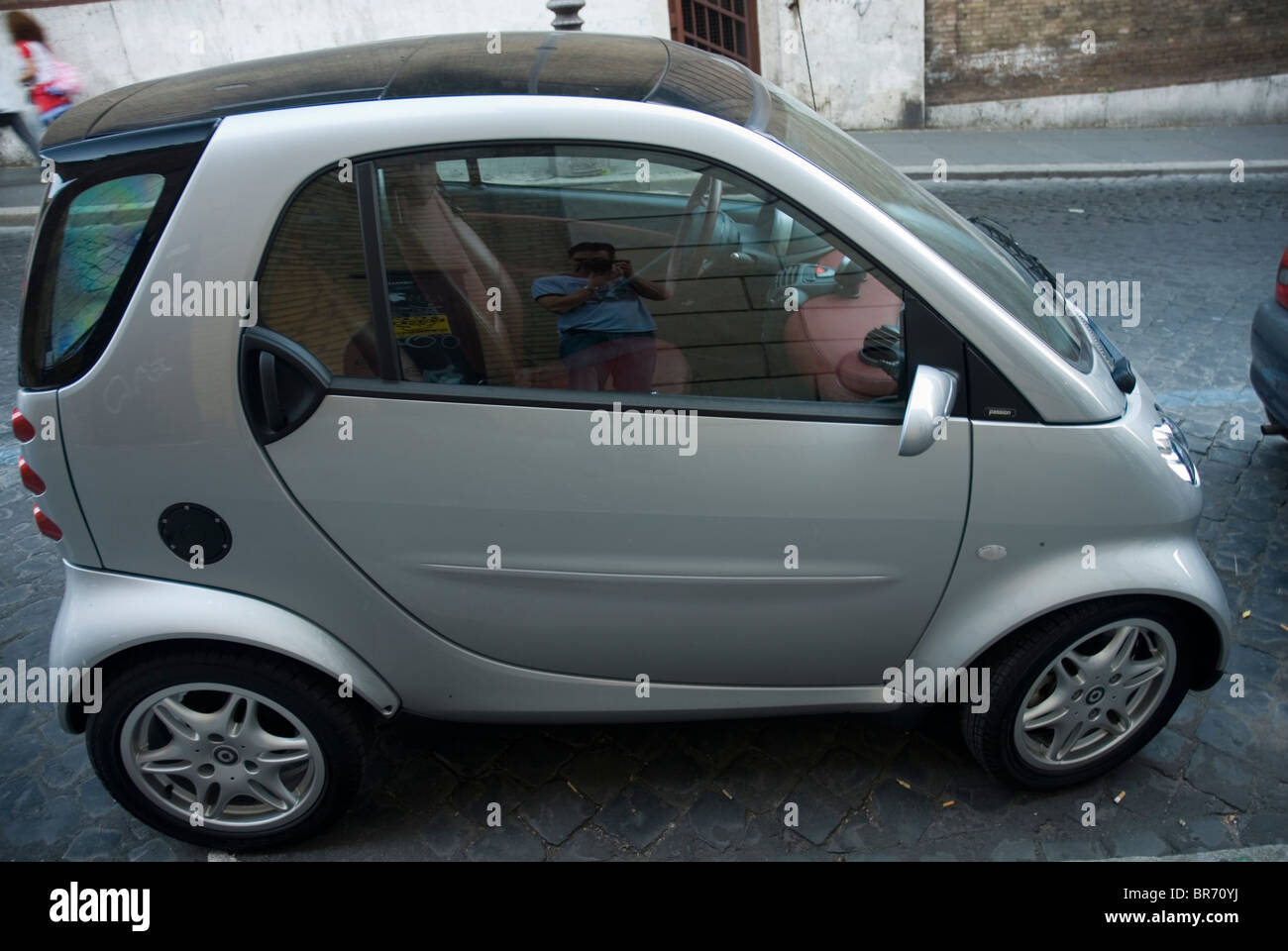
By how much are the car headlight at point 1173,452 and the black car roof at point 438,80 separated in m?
1.29

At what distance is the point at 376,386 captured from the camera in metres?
2.35

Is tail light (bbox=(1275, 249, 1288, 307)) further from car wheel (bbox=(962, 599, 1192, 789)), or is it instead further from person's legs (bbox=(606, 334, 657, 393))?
person's legs (bbox=(606, 334, 657, 393))

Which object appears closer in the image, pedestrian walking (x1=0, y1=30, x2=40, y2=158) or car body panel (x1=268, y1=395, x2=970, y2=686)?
car body panel (x1=268, y1=395, x2=970, y2=686)

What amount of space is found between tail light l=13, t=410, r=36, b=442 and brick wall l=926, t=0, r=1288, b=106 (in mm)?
12197

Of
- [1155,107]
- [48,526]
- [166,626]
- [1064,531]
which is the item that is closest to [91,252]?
[48,526]

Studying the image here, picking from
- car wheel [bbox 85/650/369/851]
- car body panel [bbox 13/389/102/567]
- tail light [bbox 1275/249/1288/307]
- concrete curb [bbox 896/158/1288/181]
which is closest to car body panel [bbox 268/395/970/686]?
car wheel [bbox 85/650/369/851]

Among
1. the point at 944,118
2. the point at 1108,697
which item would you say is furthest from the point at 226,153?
the point at 944,118

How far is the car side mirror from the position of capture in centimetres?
223

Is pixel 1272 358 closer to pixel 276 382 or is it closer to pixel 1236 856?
pixel 1236 856

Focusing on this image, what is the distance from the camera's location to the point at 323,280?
2340 mm

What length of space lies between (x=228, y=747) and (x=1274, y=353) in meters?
4.04

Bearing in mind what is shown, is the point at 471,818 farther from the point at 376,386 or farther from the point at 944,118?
the point at 944,118

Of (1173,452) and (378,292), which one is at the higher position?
(378,292)

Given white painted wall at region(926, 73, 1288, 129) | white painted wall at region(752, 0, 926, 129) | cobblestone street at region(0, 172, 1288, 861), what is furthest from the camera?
white painted wall at region(752, 0, 926, 129)
